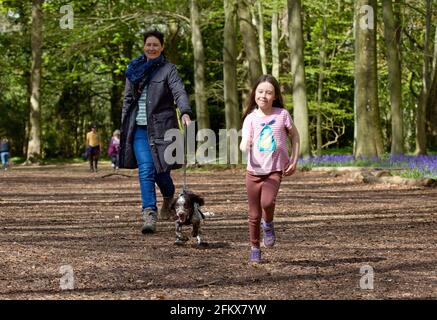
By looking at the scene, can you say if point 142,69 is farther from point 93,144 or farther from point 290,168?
point 93,144

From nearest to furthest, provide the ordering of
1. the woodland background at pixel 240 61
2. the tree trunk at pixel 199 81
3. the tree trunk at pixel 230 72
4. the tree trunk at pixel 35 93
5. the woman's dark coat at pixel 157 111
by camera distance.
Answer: the woman's dark coat at pixel 157 111
the woodland background at pixel 240 61
the tree trunk at pixel 230 72
the tree trunk at pixel 199 81
the tree trunk at pixel 35 93

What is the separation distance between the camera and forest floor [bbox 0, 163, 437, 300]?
19.2 ft

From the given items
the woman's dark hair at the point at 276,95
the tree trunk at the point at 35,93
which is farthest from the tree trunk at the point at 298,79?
the woman's dark hair at the point at 276,95

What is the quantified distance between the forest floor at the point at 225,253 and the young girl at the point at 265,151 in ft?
1.65

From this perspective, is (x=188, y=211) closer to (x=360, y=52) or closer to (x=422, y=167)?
(x=422, y=167)

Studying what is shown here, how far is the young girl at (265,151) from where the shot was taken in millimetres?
6953

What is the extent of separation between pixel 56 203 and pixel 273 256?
7562mm

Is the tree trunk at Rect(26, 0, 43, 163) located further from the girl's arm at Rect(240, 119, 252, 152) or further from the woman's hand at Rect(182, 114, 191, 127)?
the girl's arm at Rect(240, 119, 252, 152)

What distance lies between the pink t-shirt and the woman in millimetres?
2230

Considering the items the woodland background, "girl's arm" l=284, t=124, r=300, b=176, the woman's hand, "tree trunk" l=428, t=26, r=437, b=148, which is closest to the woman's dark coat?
the woman's hand

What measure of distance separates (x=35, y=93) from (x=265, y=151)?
1374 inches

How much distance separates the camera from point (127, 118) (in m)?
9.37

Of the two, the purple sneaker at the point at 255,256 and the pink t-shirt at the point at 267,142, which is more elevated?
the pink t-shirt at the point at 267,142

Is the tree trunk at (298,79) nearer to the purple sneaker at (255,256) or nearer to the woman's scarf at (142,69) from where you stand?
the woman's scarf at (142,69)
